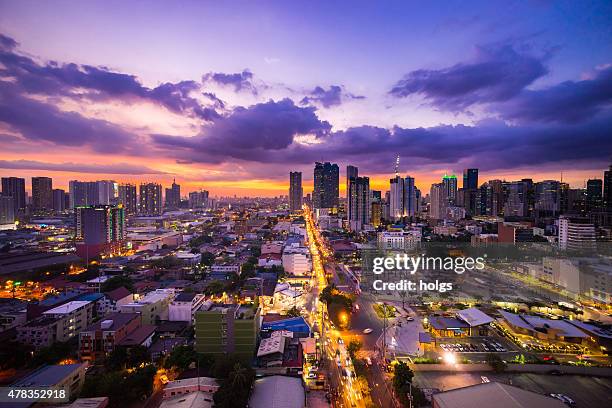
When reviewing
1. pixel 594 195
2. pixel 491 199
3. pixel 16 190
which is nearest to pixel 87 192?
pixel 16 190

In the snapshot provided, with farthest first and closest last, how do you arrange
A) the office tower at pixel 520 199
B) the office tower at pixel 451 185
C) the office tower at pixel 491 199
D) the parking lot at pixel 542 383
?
the office tower at pixel 451 185 → the office tower at pixel 491 199 → the office tower at pixel 520 199 → the parking lot at pixel 542 383

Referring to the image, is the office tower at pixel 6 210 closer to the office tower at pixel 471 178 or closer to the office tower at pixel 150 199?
the office tower at pixel 150 199

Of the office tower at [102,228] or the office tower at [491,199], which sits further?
the office tower at [491,199]

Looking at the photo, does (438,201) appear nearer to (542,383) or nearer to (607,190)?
(607,190)

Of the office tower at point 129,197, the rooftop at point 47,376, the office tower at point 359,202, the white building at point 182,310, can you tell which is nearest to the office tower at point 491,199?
the office tower at point 359,202

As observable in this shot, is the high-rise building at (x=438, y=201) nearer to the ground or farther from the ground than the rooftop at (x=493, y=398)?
farther from the ground

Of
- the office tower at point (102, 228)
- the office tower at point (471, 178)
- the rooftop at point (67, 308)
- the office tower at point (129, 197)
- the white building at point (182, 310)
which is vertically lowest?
the white building at point (182, 310)

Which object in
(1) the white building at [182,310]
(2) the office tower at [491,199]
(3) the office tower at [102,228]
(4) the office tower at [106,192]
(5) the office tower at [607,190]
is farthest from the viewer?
(4) the office tower at [106,192]
